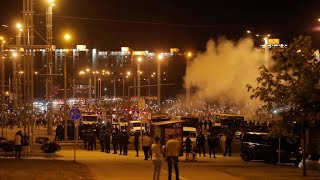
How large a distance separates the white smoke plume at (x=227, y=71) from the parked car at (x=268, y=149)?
28.6 metres

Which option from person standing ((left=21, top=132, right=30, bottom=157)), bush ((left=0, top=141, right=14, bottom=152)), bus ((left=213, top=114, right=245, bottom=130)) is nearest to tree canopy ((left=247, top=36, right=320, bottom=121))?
person standing ((left=21, top=132, right=30, bottom=157))

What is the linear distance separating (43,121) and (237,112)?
30887mm

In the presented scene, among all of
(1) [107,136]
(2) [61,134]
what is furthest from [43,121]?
(1) [107,136]

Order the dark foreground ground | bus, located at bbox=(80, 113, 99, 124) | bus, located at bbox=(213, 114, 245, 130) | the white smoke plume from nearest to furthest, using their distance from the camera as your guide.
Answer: the dark foreground ground, the white smoke plume, bus, located at bbox=(213, 114, 245, 130), bus, located at bbox=(80, 113, 99, 124)

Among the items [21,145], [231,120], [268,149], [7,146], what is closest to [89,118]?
[231,120]

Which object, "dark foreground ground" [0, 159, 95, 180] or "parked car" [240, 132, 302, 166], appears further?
"parked car" [240, 132, 302, 166]

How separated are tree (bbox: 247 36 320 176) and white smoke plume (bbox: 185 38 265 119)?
39.3 m

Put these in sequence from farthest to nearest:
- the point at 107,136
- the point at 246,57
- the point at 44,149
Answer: the point at 246,57 < the point at 107,136 < the point at 44,149

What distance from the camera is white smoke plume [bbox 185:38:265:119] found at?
66062mm

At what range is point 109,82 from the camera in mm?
133375

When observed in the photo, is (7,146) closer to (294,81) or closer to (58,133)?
(58,133)

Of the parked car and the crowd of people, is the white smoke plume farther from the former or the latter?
the crowd of people

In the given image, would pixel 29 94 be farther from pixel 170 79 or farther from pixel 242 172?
pixel 170 79

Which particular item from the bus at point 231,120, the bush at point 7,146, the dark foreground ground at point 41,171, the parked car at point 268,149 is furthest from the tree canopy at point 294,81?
the bus at point 231,120
